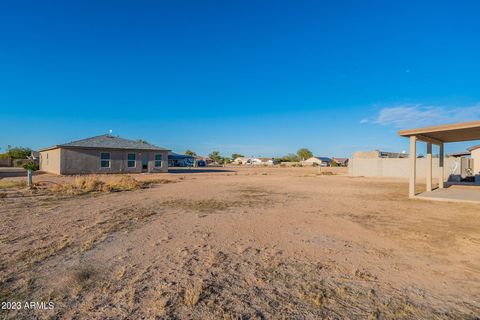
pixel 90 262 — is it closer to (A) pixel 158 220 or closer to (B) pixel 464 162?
(A) pixel 158 220

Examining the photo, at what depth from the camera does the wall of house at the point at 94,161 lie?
2280 cm

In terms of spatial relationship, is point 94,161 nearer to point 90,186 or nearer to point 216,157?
point 90,186

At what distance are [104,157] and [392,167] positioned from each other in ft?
92.4

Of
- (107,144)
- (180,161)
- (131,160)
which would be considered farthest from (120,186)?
(180,161)

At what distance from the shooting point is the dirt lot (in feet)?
9.48

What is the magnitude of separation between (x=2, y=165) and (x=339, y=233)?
53.0 m

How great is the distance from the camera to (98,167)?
24281 millimetres

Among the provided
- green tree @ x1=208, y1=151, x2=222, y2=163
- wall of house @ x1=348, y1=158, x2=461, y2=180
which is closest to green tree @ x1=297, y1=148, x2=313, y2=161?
green tree @ x1=208, y1=151, x2=222, y2=163

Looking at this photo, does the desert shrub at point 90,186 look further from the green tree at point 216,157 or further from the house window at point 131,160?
the green tree at point 216,157

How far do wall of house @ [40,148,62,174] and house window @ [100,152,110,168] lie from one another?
10.6 feet

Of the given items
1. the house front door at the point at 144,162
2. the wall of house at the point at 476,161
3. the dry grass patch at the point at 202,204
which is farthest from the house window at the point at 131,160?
the wall of house at the point at 476,161

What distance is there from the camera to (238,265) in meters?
4.02

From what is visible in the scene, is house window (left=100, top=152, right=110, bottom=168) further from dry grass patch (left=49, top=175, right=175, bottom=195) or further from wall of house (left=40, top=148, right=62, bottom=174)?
dry grass patch (left=49, top=175, right=175, bottom=195)

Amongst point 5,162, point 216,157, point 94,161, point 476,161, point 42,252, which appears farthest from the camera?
point 216,157
